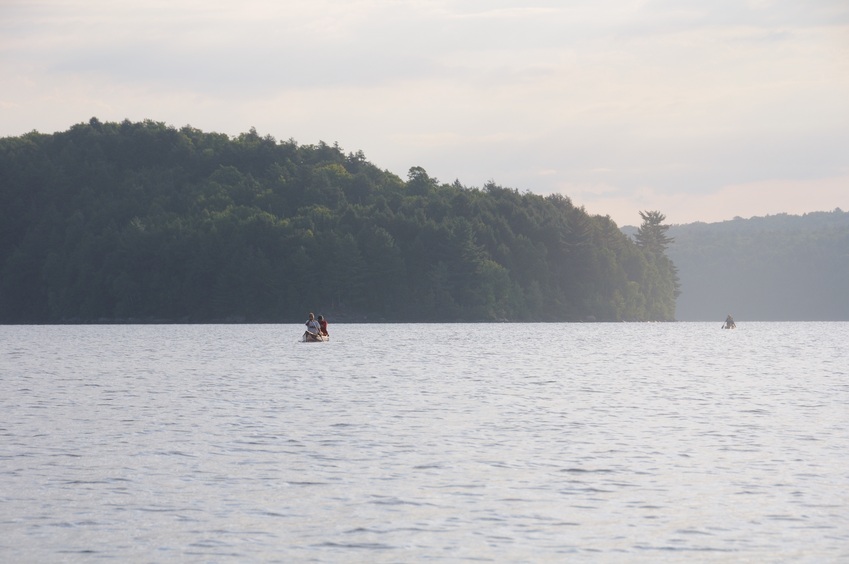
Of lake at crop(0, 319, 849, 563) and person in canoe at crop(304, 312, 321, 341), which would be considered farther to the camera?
person in canoe at crop(304, 312, 321, 341)

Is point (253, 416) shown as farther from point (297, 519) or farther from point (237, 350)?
point (237, 350)

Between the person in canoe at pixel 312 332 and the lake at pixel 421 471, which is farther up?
the person in canoe at pixel 312 332

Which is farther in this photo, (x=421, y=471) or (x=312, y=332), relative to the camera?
(x=312, y=332)

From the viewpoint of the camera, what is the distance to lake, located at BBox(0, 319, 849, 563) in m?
17.1

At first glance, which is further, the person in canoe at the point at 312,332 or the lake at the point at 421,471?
the person in canoe at the point at 312,332

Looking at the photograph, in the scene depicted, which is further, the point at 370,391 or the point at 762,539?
the point at 370,391

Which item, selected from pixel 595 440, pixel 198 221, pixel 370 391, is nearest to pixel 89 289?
pixel 198 221

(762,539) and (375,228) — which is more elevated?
(375,228)

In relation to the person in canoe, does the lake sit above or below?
below

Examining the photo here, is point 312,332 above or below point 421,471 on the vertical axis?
above

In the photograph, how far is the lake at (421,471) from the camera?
672 inches

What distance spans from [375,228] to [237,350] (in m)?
116

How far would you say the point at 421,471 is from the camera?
77.2 ft

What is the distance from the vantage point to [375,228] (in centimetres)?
19838
